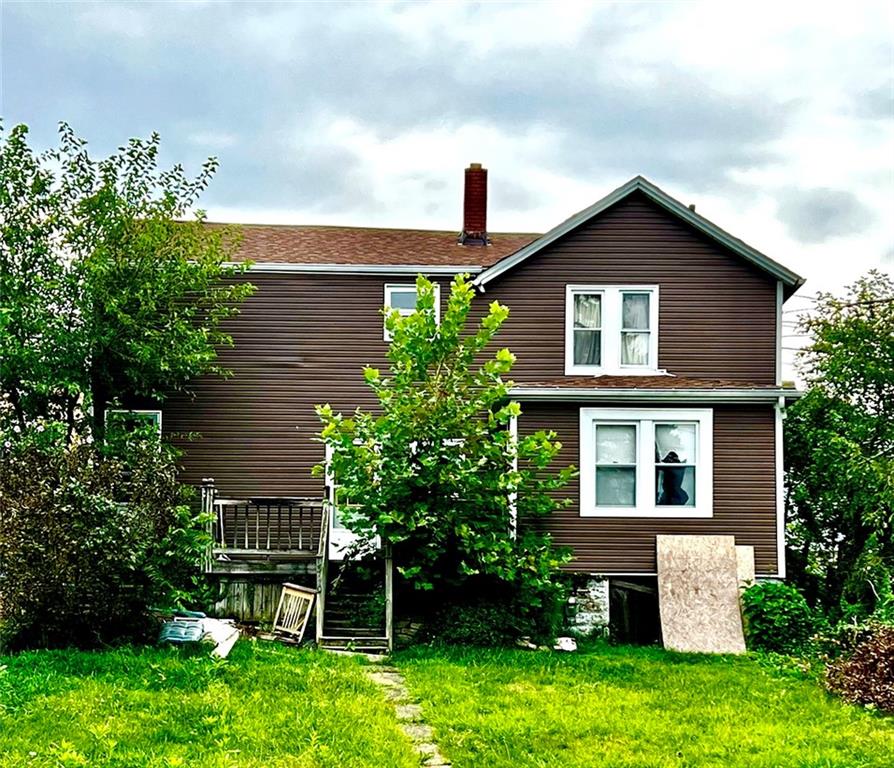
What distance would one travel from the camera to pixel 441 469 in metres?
14.1

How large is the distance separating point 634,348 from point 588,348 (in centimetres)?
78

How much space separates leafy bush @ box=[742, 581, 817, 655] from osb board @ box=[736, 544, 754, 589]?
1.74 ft

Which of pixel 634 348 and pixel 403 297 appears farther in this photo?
pixel 403 297

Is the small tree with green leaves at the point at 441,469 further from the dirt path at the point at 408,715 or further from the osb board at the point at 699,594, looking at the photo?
the dirt path at the point at 408,715

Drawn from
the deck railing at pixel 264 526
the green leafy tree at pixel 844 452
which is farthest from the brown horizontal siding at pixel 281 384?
the green leafy tree at pixel 844 452

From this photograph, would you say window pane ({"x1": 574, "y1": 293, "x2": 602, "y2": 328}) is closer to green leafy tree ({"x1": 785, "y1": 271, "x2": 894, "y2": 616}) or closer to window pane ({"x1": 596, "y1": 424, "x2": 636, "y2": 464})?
window pane ({"x1": 596, "y1": 424, "x2": 636, "y2": 464})

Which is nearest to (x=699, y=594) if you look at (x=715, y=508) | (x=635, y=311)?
(x=715, y=508)

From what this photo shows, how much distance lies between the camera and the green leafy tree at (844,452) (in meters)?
18.0

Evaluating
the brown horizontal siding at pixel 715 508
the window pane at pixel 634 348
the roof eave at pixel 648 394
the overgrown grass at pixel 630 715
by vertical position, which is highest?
the window pane at pixel 634 348

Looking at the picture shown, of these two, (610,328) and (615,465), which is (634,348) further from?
(615,465)

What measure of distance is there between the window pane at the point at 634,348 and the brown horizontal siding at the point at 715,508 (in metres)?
1.23

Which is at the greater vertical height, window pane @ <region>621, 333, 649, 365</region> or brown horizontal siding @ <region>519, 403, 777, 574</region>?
window pane @ <region>621, 333, 649, 365</region>

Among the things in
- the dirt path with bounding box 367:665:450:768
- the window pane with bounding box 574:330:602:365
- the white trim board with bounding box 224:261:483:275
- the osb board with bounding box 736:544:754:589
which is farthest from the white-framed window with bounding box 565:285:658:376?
the dirt path with bounding box 367:665:450:768

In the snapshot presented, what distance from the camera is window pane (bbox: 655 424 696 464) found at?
16.4m
